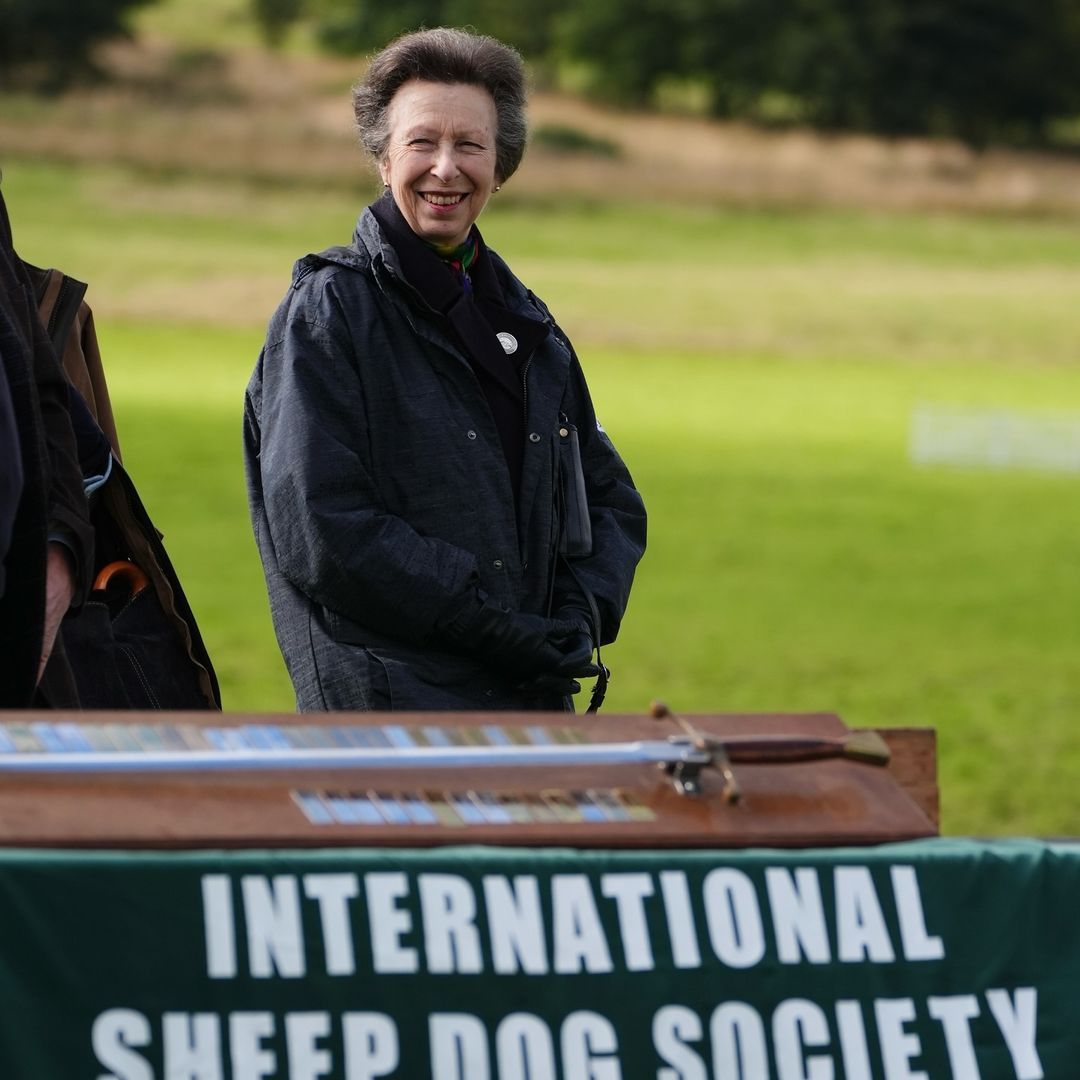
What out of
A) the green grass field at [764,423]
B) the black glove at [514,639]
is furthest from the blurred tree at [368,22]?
the black glove at [514,639]

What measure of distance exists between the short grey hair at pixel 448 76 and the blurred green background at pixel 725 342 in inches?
259

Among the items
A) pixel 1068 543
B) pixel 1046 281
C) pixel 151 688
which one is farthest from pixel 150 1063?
pixel 1046 281

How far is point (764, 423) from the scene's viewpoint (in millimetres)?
23922

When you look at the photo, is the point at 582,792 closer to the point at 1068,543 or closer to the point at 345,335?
the point at 345,335

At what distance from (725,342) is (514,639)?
2793cm

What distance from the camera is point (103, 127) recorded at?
43.1 metres

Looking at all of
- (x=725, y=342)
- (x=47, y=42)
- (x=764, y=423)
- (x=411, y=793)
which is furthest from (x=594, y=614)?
(x=47, y=42)

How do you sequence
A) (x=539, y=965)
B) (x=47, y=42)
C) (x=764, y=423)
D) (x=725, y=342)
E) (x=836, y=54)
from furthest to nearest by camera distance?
(x=836, y=54) < (x=47, y=42) < (x=725, y=342) < (x=764, y=423) < (x=539, y=965)

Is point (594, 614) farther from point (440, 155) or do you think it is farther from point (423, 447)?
point (440, 155)

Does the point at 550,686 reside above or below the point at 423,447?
below

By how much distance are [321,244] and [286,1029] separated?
34.6 meters

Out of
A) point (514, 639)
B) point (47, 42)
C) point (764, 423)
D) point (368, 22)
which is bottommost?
point (764, 423)

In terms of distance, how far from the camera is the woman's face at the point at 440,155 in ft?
8.71

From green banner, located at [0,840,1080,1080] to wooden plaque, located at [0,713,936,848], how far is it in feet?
0.07
